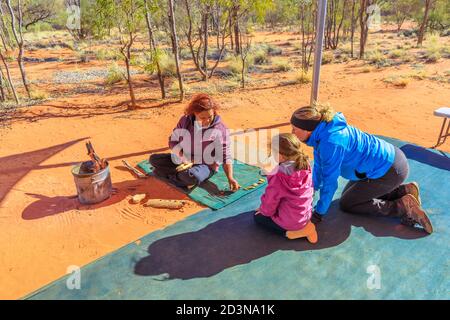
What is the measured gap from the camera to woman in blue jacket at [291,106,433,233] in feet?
8.48

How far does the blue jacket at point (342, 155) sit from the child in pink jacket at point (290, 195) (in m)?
0.14

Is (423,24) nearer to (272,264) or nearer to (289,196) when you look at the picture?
(289,196)

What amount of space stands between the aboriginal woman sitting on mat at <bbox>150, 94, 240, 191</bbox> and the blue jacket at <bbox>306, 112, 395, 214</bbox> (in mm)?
1106

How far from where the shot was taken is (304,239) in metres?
2.86

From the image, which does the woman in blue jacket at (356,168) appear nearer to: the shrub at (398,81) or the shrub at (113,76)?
the shrub at (398,81)

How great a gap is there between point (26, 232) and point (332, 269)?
2.79 m

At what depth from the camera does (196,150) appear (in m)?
3.85

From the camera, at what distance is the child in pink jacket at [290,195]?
8.28ft

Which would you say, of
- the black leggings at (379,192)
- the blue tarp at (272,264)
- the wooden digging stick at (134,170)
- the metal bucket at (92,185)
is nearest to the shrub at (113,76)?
the wooden digging stick at (134,170)

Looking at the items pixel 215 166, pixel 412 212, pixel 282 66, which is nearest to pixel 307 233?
pixel 412 212

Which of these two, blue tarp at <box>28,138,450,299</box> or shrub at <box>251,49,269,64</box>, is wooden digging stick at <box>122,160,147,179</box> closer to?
blue tarp at <box>28,138,450,299</box>

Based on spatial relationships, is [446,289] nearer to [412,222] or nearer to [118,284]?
[412,222]

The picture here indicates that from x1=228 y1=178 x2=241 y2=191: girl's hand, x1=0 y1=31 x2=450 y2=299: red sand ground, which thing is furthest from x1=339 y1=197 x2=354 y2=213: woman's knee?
x1=0 y1=31 x2=450 y2=299: red sand ground
